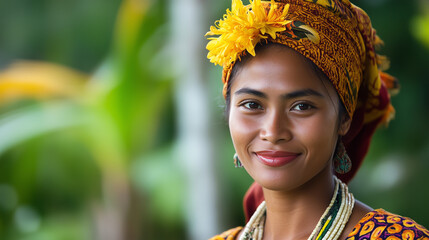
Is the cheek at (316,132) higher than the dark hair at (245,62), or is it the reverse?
the dark hair at (245,62)

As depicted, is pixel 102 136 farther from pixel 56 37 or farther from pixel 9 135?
pixel 56 37

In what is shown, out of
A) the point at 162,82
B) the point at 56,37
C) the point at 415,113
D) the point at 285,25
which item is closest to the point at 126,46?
→ the point at 162,82

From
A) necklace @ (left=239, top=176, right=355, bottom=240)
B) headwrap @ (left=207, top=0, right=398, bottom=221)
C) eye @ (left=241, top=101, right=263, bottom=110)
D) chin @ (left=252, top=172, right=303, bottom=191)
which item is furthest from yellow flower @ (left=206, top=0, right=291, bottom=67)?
necklace @ (left=239, top=176, right=355, bottom=240)

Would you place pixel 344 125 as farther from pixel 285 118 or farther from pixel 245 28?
pixel 245 28

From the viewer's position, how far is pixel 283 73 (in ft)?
6.23

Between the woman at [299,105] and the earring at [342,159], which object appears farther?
the earring at [342,159]

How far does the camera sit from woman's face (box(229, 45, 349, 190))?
6.17ft

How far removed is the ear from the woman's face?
0.11 ft

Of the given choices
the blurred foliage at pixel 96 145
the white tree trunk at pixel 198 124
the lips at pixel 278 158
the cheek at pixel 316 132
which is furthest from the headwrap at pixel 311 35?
the blurred foliage at pixel 96 145

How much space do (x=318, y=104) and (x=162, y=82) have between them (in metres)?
→ 4.69

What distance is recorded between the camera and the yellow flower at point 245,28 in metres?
1.92

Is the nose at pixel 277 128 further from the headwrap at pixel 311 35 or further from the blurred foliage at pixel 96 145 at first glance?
the blurred foliage at pixel 96 145

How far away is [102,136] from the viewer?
20.8ft

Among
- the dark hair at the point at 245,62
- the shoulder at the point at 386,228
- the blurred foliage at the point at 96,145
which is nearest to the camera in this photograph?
the shoulder at the point at 386,228
